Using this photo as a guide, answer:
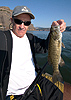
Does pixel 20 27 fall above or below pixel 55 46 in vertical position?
above

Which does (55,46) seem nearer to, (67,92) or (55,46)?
(55,46)

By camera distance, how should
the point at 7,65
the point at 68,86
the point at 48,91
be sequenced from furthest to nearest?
the point at 68,86 < the point at 48,91 < the point at 7,65

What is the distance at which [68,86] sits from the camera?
4.26 metres

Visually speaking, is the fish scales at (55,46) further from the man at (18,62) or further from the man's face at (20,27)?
the man's face at (20,27)

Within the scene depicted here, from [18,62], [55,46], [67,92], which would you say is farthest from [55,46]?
[67,92]

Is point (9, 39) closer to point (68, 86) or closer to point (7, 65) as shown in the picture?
point (7, 65)

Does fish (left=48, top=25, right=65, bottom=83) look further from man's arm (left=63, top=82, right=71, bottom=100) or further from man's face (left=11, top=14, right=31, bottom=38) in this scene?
man's arm (left=63, top=82, right=71, bottom=100)

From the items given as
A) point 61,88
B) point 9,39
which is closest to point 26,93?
point 61,88

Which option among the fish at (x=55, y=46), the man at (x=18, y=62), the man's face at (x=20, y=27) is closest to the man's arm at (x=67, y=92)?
the man at (x=18, y=62)

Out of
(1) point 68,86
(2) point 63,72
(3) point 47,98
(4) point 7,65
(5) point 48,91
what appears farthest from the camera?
(2) point 63,72

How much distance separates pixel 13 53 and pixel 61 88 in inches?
125

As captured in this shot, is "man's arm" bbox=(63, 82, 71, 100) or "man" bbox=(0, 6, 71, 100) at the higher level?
"man" bbox=(0, 6, 71, 100)

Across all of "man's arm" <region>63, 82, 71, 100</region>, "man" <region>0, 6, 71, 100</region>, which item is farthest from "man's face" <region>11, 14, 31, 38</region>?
"man's arm" <region>63, 82, 71, 100</region>

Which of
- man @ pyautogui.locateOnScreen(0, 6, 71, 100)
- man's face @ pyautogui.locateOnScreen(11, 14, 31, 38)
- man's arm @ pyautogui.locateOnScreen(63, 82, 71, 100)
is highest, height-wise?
man's face @ pyautogui.locateOnScreen(11, 14, 31, 38)
